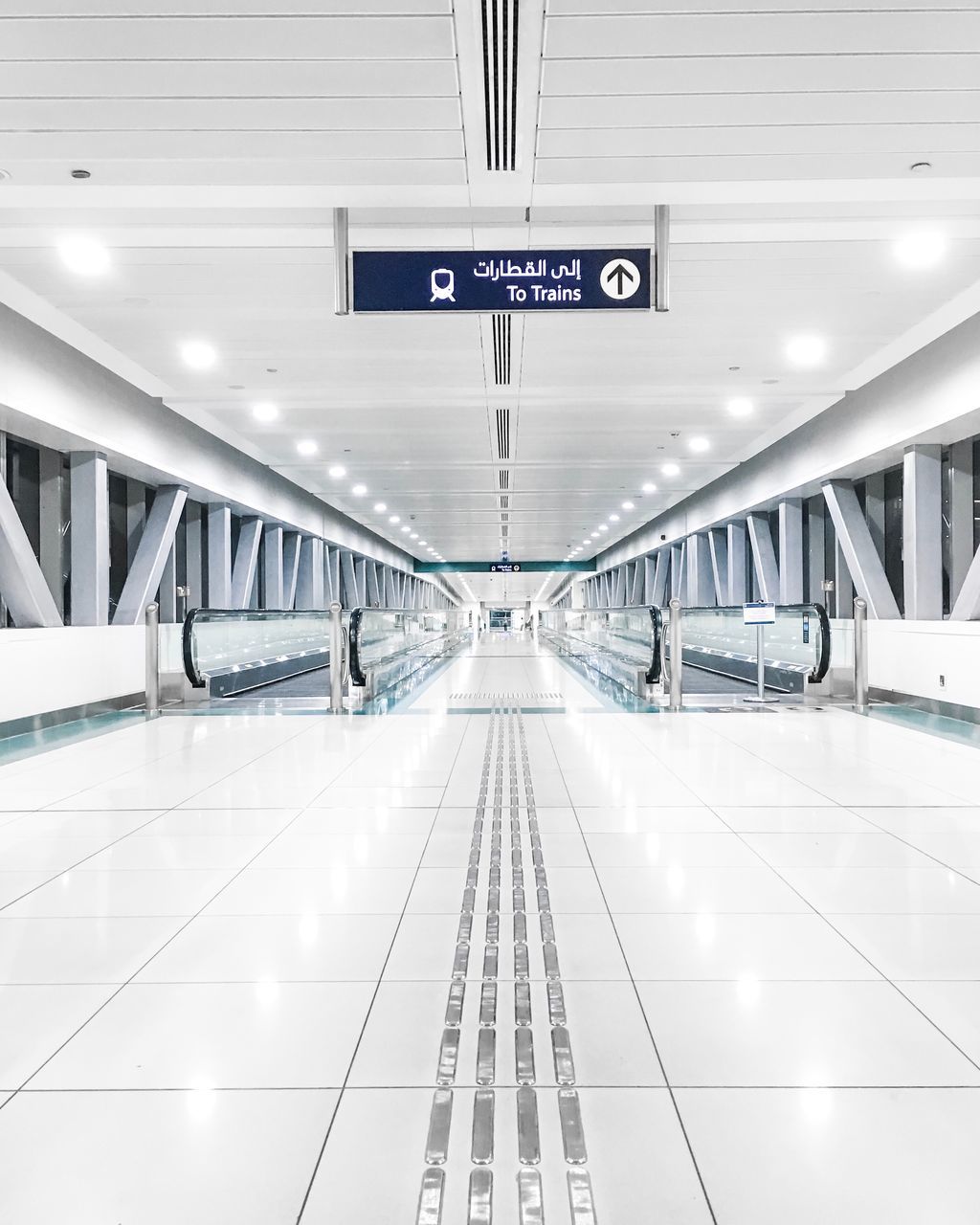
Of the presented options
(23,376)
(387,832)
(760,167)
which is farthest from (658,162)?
(23,376)

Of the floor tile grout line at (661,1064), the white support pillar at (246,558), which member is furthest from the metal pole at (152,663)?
the floor tile grout line at (661,1064)

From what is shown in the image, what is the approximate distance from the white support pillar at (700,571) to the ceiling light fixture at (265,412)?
13.5 m

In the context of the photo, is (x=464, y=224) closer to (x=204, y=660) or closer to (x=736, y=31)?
(x=736, y=31)

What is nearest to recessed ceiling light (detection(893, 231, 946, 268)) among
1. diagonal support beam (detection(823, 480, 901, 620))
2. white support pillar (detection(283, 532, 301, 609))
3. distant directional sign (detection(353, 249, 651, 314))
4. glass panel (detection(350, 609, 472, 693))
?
distant directional sign (detection(353, 249, 651, 314))

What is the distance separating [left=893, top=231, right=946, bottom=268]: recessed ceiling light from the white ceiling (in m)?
0.10

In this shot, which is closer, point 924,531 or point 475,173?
point 475,173

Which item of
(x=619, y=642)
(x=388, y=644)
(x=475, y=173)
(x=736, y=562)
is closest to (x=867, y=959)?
(x=475, y=173)

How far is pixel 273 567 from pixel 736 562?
11.1m

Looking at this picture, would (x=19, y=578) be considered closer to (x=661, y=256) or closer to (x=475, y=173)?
(x=475, y=173)

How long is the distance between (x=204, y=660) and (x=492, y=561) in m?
32.5

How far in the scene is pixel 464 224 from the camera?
653cm

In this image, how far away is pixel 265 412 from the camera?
41.1ft

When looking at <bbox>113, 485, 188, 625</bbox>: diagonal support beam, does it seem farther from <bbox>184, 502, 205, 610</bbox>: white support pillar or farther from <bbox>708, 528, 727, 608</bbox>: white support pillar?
<bbox>708, 528, 727, 608</bbox>: white support pillar

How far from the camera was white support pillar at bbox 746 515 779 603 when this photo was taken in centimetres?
1808
